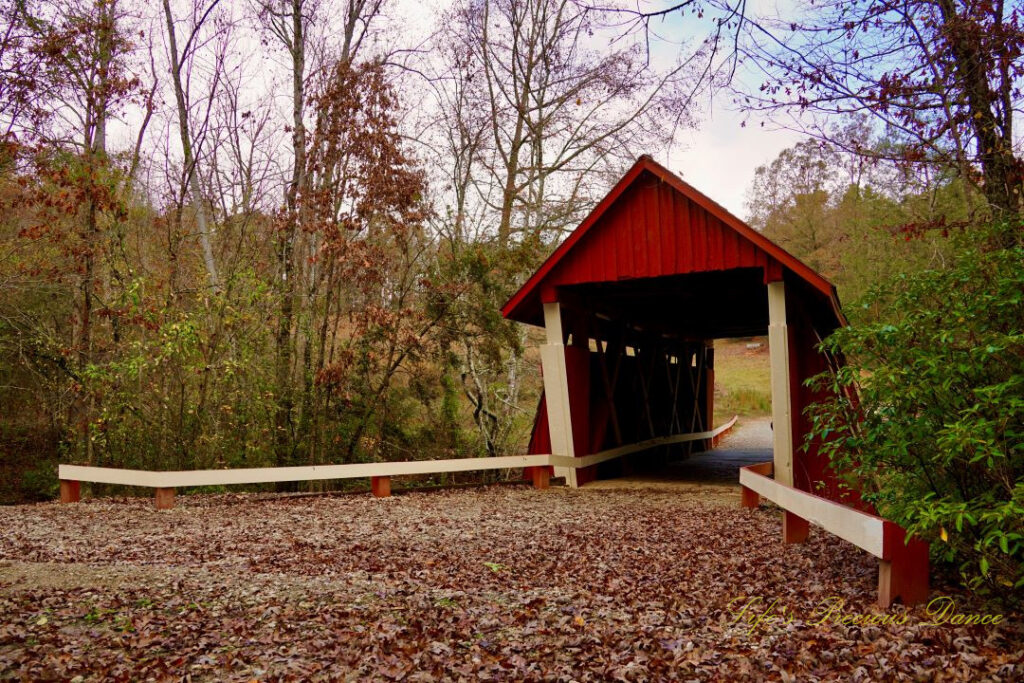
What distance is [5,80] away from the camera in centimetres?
962

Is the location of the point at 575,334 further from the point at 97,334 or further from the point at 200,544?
the point at 97,334

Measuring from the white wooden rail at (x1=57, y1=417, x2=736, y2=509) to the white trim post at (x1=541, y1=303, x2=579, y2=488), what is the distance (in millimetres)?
208

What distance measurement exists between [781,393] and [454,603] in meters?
6.37

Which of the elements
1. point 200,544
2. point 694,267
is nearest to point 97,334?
point 200,544

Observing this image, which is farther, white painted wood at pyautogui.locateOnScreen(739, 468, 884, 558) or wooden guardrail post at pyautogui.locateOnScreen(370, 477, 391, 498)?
wooden guardrail post at pyautogui.locateOnScreen(370, 477, 391, 498)

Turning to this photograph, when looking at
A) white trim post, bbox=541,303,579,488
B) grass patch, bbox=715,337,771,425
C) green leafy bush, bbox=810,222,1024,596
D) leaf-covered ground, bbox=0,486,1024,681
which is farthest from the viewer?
grass patch, bbox=715,337,771,425

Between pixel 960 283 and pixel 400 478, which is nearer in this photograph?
pixel 960 283

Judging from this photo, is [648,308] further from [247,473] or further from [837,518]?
[837,518]

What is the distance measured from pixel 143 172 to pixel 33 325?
3781 mm

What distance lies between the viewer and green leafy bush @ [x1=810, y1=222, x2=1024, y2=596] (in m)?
4.23

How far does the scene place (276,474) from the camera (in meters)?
10.6

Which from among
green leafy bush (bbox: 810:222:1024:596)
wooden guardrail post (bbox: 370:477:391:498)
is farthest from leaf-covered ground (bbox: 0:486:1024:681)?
wooden guardrail post (bbox: 370:477:391:498)

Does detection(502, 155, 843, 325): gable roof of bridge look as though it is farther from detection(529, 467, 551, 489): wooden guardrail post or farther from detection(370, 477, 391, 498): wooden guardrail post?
detection(370, 477, 391, 498): wooden guardrail post

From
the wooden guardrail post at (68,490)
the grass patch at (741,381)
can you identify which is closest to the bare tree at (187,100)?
the wooden guardrail post at (68,490)
